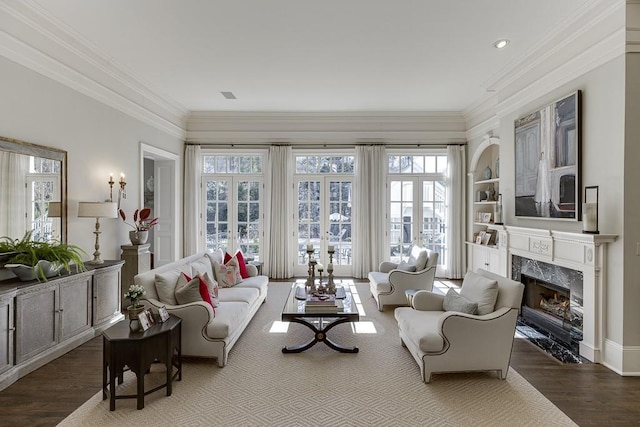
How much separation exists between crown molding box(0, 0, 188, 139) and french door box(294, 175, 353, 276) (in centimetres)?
326

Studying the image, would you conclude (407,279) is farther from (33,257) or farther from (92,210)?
(33,257)

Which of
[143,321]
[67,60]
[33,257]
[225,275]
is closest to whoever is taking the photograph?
[143,321]

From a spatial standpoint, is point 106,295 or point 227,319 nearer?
point 227,319

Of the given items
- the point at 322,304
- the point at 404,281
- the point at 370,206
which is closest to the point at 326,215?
the point at 370,206

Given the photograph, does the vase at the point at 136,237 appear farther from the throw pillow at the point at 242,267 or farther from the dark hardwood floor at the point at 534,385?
the dark hardwood floor at the point at 534,385

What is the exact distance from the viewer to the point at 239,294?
4477 mm

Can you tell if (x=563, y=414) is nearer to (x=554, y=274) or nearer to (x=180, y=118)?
(x=554, y=274)

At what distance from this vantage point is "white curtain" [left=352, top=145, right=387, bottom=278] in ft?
23.8

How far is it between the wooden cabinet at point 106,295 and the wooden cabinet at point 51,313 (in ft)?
0.35

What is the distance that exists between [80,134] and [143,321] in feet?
9.49

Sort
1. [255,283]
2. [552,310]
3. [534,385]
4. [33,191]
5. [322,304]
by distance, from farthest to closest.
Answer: [255,283] < [552,310] < [322,304] < [33,191] < [534,385]

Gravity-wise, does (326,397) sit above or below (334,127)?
below

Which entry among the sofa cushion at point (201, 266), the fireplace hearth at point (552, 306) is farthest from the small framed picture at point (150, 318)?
the fireplace hearth at point (552, 306)

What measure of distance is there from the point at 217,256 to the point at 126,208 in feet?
5.40
